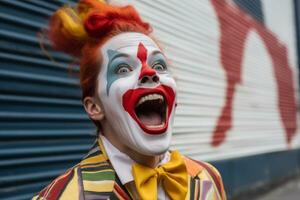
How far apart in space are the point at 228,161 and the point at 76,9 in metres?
5.79

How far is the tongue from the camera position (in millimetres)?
2041

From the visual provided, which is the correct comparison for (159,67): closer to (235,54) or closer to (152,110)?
(152,110)

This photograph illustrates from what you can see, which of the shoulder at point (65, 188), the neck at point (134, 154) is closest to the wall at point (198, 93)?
the neck at point (134, 154)

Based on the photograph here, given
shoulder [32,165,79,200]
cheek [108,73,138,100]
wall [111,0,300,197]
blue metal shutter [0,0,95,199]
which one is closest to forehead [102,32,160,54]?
cheek [108,73,138,100]

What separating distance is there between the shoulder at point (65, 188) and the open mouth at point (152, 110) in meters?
0.34

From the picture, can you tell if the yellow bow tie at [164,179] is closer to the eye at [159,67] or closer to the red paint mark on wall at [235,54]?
the eye at [159,67]

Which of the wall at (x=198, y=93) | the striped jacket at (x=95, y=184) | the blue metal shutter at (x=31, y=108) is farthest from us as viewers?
the wall at (x=198, y=93)

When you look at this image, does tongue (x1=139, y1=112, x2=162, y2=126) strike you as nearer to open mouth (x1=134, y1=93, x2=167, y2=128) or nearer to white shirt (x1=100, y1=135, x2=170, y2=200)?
open mouth (x1=134, y1=93, x2=167, y2=128)

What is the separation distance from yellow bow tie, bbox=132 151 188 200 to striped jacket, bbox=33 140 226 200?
7 centimetres

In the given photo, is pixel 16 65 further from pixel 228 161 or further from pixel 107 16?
pixel 228 161

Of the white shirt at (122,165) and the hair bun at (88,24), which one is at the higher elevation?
the hair bun at (88,24)

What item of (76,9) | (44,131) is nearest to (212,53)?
(44,131)

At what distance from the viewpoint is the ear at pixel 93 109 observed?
209cm

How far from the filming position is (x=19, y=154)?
3.78 metres
